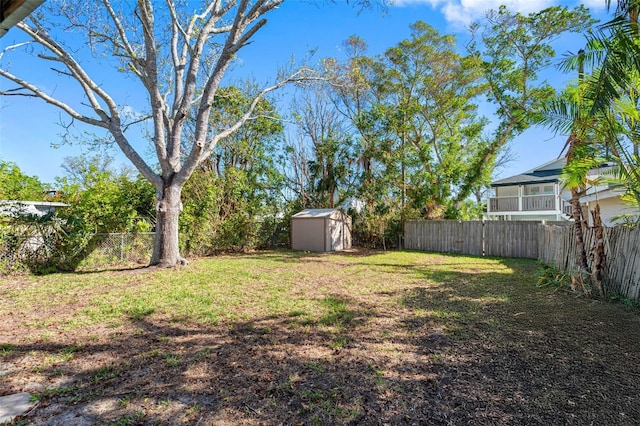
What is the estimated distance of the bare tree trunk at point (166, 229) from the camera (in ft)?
27.2

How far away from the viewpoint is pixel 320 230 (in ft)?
44.4

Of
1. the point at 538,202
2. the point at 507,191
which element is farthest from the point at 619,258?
the point at 507,191

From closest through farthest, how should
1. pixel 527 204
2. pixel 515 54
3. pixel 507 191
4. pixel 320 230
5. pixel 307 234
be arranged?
pixel 515 54 < pixel 320 230 < pixel 307 234 < pixel 527 204 < pixel 507 191

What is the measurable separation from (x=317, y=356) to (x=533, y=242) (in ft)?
36.0

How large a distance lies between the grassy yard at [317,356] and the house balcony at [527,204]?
15718 millimetres

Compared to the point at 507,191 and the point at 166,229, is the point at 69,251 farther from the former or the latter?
the point at 507,191

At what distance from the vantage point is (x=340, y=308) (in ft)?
15.6

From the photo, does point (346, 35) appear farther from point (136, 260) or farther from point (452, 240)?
point (136, 260)

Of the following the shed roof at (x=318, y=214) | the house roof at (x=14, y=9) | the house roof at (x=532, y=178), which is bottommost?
the shed roof at (x=318, y=214)

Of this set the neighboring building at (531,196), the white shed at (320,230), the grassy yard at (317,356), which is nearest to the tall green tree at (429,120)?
the white shed at (320,230)

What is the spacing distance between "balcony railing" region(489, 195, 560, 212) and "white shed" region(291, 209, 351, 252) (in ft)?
39.2

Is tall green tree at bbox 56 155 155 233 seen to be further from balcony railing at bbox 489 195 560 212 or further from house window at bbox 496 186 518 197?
house window at bbox 496 186 518 197

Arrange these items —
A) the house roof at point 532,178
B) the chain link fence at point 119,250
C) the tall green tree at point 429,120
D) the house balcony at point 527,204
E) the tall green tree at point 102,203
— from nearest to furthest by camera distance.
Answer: the tall green tree at point 102,203 → the chain link fence at point 119,250 → the tall green tree at point 429,120 → the house balcony at point 527,204 → the house roof at point 532,178

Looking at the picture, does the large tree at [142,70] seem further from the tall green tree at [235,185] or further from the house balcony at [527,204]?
the house balcony at [527,204]
